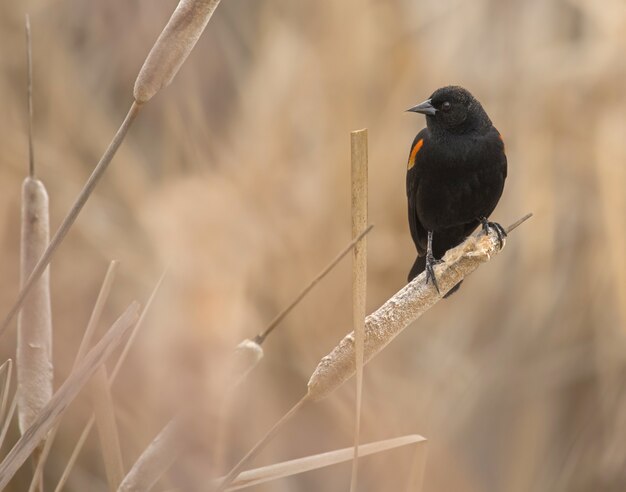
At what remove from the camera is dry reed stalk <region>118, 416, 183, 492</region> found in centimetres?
79

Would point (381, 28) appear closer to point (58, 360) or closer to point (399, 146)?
point (399, 146)

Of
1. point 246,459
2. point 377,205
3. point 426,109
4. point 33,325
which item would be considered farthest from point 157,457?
point 377,205

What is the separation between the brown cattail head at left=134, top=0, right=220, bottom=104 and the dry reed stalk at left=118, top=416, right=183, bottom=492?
32 centimetres

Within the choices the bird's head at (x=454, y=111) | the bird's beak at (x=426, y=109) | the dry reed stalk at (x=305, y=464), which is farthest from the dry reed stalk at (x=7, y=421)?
the bird's head at (x=454, y=111)

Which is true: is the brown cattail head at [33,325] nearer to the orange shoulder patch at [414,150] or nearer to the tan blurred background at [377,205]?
the tan blurred background at [377,205]

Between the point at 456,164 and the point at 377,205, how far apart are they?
337 millimetres

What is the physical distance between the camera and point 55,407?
2.74 feet

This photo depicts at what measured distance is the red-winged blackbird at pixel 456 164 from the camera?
5.71ft

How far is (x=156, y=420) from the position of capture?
1.52 m

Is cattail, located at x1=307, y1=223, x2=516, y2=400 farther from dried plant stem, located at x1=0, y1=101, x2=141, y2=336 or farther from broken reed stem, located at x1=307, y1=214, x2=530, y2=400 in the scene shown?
dried plant stem, located at x1=0, y1=101, x2=141, y2=336

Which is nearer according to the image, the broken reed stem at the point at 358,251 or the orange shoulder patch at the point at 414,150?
the broken reed stem at the point at 358,251

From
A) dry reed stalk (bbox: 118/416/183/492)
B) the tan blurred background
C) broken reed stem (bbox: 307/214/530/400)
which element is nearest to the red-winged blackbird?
the tan blurred background

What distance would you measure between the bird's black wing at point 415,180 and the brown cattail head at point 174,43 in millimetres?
1114

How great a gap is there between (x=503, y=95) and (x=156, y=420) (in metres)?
1.18
